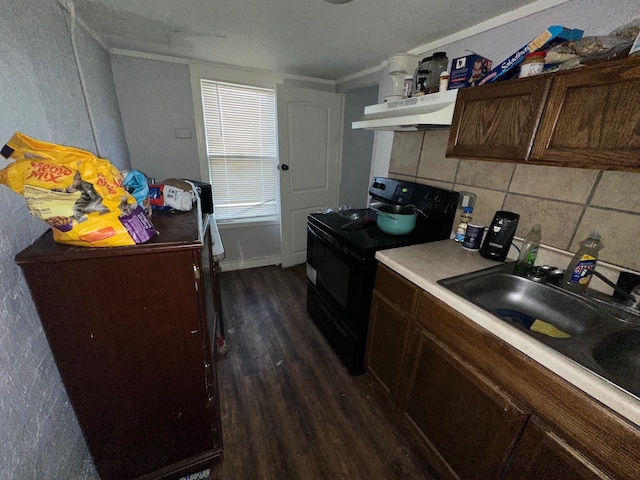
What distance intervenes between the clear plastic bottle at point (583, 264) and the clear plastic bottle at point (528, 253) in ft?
0.41

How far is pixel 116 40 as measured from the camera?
1.74m

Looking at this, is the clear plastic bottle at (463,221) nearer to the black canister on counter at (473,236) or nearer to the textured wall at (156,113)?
the black canister on counter at (473,236)

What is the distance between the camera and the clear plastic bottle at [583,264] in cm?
99

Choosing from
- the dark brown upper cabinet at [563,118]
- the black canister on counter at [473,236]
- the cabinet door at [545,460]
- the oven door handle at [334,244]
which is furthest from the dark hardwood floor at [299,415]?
the dark brown upper cabinet at [563,118]

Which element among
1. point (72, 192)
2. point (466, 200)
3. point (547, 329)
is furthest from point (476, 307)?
point (72, 192)

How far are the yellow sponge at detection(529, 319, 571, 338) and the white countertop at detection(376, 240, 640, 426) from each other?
0.24 m

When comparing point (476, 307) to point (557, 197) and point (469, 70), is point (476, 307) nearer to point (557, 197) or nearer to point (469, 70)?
point (557, 197)

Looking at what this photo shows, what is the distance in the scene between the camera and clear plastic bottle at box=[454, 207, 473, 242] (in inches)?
55.9

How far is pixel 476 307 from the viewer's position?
879 mm

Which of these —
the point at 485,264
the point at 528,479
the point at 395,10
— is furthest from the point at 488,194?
the point at 528,479

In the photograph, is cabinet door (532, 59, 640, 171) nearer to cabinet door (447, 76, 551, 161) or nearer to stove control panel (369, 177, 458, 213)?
cabinet door (447, 76, 551, 161)

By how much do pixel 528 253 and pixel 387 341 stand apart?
2.55 ft

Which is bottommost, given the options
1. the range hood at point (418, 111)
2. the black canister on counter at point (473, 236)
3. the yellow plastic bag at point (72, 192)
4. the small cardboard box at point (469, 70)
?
the black canister on counter at point (473, 236)

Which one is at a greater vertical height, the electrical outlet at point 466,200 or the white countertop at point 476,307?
the electrical outlet at point 466,200
